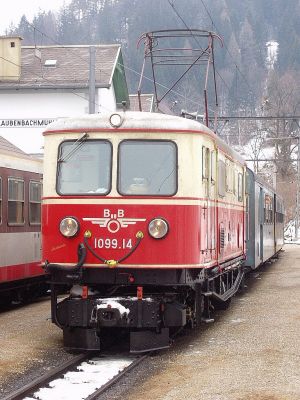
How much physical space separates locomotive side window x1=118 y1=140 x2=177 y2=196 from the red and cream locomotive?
0.5 inches

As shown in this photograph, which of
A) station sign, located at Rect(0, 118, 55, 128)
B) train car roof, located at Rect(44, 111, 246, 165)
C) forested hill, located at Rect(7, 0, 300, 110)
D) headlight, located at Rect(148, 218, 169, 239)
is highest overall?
forested hill, located at Rect(7, 0, 300, 110)

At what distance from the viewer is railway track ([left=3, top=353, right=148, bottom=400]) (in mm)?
7871

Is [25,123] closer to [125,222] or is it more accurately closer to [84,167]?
[84,167]

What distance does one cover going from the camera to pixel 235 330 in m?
12.1

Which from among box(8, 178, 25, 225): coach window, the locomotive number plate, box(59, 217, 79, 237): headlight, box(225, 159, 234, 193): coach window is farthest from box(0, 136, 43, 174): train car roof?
the locomotive number plate

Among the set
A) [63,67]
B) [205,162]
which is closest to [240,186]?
[205,162]

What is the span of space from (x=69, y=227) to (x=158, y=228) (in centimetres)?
111

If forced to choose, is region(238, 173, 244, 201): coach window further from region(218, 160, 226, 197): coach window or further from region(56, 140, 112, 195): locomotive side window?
region(56, 140, 112, 195): locomotive side window

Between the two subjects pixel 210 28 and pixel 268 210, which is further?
pixel 210 28

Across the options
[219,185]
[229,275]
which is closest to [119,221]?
[219,185]

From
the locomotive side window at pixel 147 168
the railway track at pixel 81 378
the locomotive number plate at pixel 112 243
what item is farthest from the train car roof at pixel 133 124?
the railway track at pixel 81 378

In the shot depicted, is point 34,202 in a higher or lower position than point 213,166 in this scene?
lower

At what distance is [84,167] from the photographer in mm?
10188

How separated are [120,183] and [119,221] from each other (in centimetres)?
49
